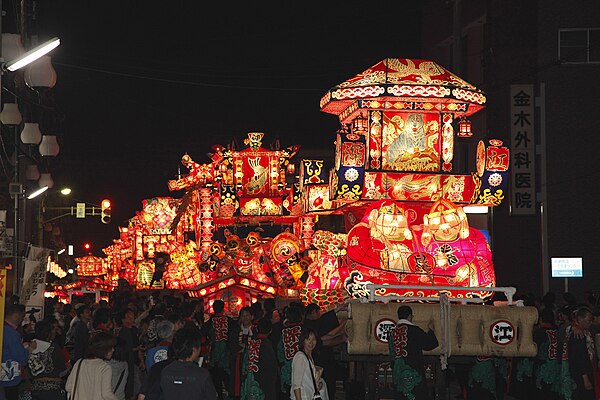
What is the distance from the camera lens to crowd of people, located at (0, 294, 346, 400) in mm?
9227

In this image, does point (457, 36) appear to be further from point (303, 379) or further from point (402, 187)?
point (303, 379)

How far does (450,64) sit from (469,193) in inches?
726

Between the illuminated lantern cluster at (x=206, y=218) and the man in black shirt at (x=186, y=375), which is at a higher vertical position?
the illuminated lantern cluster at (x=206, y=218)

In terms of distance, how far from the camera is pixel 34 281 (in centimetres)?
1817

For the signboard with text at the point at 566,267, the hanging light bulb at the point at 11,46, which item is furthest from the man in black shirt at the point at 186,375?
the signboard with text at the point at 566,267

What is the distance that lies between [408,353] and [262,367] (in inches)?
82.1

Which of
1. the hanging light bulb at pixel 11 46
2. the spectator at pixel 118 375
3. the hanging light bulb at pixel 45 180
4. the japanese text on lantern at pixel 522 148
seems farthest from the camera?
the hanging light bulb at pixel 45 180

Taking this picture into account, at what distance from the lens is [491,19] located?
35094 mm

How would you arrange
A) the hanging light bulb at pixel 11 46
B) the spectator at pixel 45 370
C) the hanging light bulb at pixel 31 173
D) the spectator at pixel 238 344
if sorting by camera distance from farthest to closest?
the hanging light bulb at pixel 31 173 < the hanging light bulb at pixel 11 46 < the spectator at pixel 238 344 < the spectator at pixel 45 370

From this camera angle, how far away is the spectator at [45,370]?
Result: 1222 centimetres

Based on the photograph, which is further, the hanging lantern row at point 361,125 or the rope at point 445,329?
the hanging lantern row at point 361,125

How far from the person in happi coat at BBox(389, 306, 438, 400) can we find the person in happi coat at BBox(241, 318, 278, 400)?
5.71ft

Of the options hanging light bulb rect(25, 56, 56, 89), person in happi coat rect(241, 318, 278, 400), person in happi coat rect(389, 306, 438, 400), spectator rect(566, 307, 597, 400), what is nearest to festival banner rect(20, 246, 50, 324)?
hanging light bulb rect(25, 56, 56, 89)

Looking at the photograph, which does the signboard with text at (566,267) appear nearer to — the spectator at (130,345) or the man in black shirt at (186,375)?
the spectator at (130,345)
